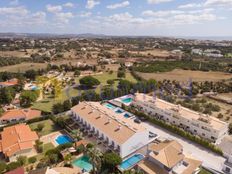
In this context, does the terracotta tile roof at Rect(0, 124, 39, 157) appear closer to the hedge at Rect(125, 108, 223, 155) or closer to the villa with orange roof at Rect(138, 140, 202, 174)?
the villa with orange roof at Rect(138, 140, 202, 174)

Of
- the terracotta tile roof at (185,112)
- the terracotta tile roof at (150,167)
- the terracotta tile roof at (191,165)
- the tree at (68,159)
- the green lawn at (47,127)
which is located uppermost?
the terracotta tile roof at (185,112)

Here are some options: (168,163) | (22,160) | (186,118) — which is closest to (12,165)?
(22,160)

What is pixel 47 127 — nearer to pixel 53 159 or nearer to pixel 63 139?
pixel 63 139

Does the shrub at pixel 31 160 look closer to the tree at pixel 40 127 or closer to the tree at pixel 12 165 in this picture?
the tree at pixel 12 165

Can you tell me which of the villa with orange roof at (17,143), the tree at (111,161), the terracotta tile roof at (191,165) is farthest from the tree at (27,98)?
the terracotta tile roof at (191,165)

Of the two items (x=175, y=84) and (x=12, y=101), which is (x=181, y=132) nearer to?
(x=175, y=84)

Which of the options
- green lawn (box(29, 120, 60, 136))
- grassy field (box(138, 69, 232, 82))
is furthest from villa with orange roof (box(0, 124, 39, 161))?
grassy field (box(138, 69, 232, 82))

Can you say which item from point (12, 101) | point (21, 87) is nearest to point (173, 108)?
point (12, 101)
